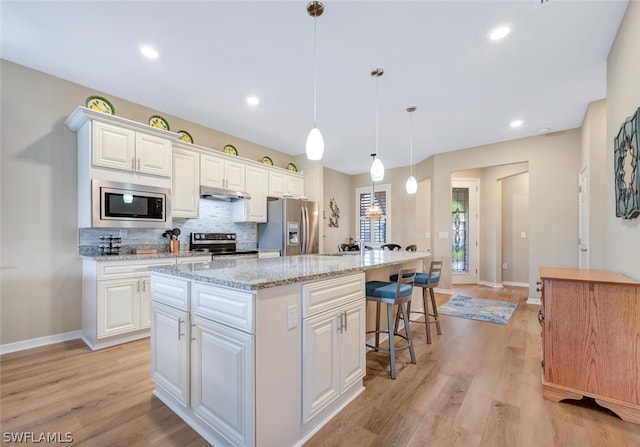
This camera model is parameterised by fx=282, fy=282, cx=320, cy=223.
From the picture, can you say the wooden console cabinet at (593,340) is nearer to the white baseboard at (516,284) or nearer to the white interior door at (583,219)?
the white interior door at (583,219)

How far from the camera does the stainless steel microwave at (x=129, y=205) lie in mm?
2883

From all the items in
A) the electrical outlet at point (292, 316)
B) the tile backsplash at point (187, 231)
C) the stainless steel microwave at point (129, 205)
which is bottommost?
the electrical outlet at point (292, 316)

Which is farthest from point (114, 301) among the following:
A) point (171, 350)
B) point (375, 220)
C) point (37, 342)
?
point (375, 220)

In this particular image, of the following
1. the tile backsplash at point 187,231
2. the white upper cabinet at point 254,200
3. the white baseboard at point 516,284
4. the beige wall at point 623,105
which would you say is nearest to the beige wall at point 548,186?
the white baseboard at point 516,284

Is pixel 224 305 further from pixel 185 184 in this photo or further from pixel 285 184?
pixel 285 184

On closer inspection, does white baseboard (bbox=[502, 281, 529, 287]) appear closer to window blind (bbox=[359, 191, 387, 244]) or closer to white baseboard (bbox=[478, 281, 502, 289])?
white baseboard (bbox=[478, 281, 502, 289])

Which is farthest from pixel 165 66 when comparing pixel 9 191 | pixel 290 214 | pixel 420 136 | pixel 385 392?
pixel 420 136

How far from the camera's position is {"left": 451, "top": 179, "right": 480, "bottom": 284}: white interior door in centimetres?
631

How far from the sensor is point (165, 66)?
2725mm

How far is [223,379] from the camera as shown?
145cm

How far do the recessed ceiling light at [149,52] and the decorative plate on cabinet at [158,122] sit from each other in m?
1.23

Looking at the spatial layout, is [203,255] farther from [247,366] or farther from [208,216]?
[247,366]

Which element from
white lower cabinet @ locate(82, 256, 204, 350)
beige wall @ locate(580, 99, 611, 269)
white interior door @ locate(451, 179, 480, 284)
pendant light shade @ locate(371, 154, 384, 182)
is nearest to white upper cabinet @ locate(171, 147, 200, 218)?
white lower cabinet @ locate(82, 256, 204, 350)

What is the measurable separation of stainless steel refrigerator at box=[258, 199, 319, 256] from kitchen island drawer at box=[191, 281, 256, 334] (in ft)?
10.0
